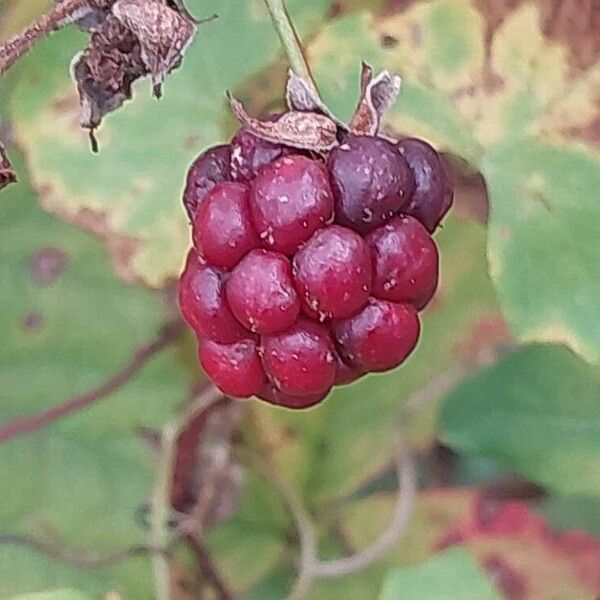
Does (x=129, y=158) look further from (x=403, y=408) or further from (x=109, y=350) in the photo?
(x=403, y=408)

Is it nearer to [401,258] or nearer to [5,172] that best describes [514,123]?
[401,258]

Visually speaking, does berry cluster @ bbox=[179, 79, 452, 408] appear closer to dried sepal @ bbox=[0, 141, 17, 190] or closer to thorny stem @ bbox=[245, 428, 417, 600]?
dried sepal @ bbox=[0, 141, 17, 190]

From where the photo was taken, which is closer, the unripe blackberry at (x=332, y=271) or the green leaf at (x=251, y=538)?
the unripe blackberry at (x=332, y=271)

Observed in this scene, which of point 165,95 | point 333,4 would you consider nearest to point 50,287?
point 165,95

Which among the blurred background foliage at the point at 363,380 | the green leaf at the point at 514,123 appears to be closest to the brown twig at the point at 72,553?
the blurred background foliage at the point at 363,380

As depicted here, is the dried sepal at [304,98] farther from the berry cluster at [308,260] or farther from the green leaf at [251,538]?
the green leaf at [251,538]

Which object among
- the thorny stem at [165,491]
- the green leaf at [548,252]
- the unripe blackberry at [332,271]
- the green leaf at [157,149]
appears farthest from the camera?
the thorny stem at [165,491]

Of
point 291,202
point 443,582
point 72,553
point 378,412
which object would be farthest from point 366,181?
point 72,553
